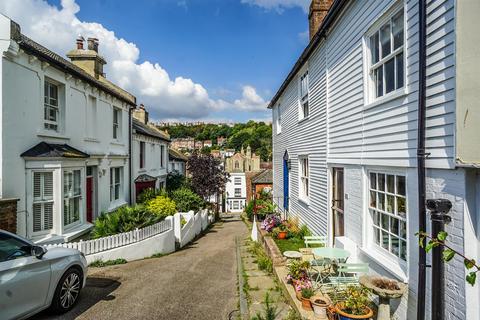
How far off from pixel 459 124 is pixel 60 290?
7.12 metres

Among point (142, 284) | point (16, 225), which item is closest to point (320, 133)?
point (142, 284)

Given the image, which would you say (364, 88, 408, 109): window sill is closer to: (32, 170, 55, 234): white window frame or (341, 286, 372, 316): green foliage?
(341, 286, 372, 316): green foliage

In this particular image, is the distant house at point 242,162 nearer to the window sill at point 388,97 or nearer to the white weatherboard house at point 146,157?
the white weatherboard house at point 146,157

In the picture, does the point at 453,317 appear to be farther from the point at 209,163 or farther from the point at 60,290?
the point at 209,163

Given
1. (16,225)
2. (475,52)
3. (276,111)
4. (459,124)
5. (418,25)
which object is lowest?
(16,225)

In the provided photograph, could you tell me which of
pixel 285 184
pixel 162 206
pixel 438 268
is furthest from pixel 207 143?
pixel 438 268

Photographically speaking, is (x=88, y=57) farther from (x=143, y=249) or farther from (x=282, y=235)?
(x=282, y=235)

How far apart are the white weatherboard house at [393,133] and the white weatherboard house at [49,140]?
838cm

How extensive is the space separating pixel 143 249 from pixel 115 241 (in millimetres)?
1287

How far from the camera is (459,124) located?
3688mm

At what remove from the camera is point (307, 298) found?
5.83 meters

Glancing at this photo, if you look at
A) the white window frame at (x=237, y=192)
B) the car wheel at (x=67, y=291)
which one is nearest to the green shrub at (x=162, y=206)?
the car wheel at (x=67, y=291)

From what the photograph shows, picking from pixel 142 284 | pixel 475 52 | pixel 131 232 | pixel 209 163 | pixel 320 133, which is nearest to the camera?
pixel 475 52

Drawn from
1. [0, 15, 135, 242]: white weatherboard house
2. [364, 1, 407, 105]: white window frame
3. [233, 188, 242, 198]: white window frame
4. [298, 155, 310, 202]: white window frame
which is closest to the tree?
[0, 15, 135, 242]: white weatherboard house
